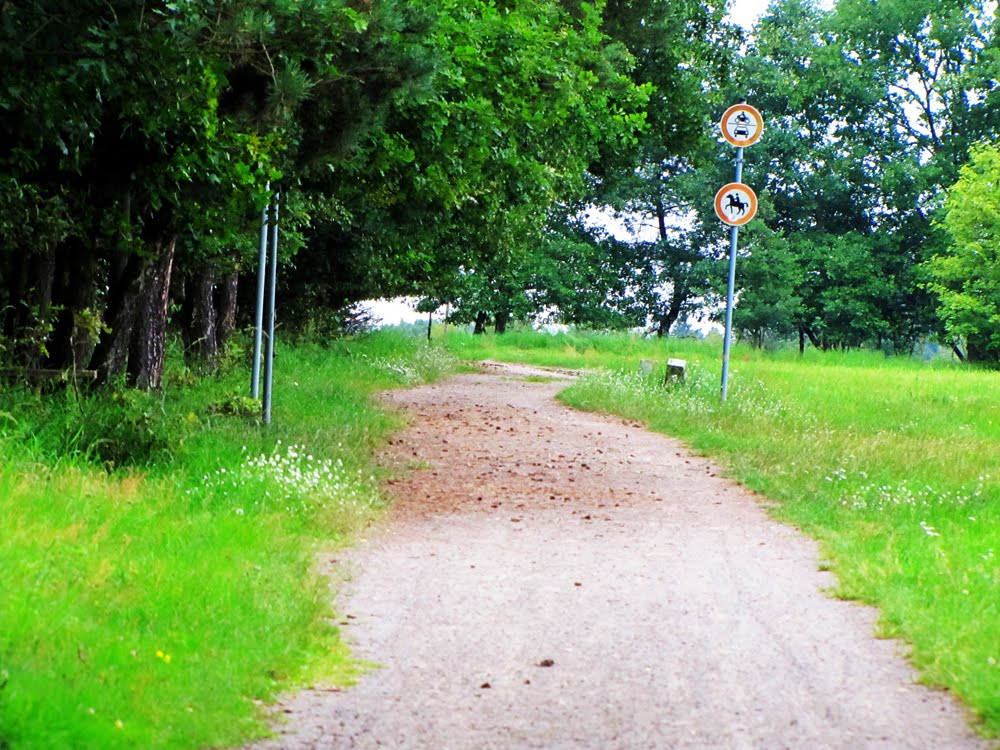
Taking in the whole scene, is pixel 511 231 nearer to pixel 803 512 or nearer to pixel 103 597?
pixel 803 512

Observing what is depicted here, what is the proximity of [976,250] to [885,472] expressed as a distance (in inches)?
1539

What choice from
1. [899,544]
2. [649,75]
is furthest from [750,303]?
[899,544]

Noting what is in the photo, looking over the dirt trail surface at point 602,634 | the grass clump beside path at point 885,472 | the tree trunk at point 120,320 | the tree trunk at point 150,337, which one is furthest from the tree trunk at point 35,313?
the grass clump beside path at point 885,472

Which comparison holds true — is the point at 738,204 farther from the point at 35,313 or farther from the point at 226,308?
the point at 35,313

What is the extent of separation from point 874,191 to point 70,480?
53014mm

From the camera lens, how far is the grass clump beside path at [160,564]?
4.76 metres

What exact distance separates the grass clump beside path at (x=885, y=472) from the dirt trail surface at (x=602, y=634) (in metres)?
0.22

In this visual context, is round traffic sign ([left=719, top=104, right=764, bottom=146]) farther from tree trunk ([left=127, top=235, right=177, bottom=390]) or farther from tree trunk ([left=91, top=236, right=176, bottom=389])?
tree trunk ([left=91, top=236, right=176, bottom=389])

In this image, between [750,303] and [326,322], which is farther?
[750,303]

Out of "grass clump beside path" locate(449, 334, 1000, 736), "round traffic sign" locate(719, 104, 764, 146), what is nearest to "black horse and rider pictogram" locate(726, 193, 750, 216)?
"round traffic sign" locate(719, 104, 764, 146)

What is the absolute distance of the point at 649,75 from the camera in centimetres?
2570

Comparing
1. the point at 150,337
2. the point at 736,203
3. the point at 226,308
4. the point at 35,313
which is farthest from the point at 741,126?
the point at 35,313

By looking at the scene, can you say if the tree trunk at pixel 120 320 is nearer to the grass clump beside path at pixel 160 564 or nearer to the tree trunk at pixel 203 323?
the grass clump beside path at pixel 160 564

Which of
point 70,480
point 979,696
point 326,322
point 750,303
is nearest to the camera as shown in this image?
point 979,696
